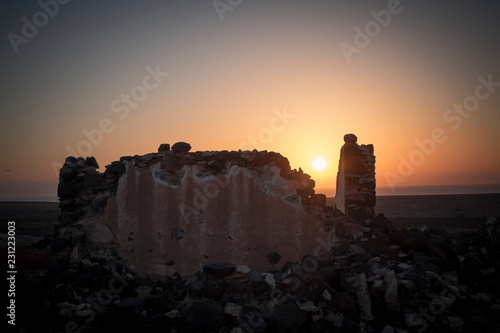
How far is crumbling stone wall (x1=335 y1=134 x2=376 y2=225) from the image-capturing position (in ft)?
22.8

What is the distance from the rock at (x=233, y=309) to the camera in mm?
3959

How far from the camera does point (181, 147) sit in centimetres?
672

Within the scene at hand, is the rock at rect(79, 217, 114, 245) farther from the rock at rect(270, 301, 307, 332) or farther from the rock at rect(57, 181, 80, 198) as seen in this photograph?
the rock at rect(270, 301, 307, 332)

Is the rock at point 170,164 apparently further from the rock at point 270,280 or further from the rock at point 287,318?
the rock at point 287,318

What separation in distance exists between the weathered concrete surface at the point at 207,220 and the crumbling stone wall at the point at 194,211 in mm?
19

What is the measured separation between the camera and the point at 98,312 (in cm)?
411

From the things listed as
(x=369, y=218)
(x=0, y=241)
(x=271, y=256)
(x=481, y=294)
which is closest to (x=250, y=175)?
(x=271, y=256)

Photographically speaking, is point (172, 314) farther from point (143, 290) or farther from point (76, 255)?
point (76, 255)

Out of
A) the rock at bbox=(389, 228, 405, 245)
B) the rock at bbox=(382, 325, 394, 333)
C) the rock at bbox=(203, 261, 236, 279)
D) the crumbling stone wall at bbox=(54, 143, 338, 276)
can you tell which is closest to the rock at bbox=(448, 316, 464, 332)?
the rock at bbox=(382, 325, 394, 333)

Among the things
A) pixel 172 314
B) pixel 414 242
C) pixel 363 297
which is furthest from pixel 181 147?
pixel 414 242

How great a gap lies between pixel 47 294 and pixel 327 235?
15.7 feet

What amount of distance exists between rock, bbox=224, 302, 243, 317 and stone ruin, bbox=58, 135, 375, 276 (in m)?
2.22

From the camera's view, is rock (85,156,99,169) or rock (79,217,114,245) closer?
rock (79,217,114,245)

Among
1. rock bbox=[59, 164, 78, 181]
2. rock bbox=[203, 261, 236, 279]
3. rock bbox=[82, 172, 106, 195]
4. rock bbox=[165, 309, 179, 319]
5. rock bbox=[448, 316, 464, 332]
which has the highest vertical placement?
rock bbox=[59, 164, 78, 181]
